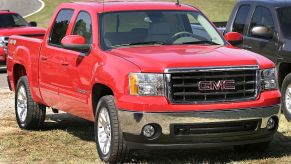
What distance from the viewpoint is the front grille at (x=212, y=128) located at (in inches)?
272

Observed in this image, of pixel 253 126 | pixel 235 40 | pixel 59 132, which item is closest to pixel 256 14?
pixel 235 40

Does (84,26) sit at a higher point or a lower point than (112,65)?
higher

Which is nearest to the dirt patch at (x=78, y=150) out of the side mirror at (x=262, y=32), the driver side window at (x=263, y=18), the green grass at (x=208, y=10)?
the side mirror at (x=262, y=32)

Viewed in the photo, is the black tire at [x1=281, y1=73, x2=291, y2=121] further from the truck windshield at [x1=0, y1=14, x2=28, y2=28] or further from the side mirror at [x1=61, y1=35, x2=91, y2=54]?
the truck windshield at [x1=0, y1=14, x2=28, y2=28]

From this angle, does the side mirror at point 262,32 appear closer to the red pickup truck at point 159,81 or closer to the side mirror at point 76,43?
the red pickup truck at point 159,81

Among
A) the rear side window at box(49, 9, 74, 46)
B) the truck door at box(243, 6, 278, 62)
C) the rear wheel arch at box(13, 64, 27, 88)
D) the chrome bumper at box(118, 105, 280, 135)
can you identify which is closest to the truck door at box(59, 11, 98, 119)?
the rear side window at box(49, 9, 74, 46)

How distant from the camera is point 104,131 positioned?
7.50 m

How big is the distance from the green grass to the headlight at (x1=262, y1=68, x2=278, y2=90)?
33.8 meters

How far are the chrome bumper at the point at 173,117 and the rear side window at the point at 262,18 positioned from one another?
415 cm

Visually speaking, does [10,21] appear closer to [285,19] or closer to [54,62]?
[285,19]

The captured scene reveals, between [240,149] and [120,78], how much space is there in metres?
1.86

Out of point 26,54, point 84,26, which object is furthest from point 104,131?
point 26,54

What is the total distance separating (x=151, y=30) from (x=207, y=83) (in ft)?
4.83

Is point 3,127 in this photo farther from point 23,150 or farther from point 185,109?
point 185,109
